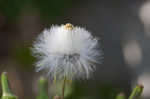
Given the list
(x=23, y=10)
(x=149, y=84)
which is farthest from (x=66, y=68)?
(x=149, y=84)

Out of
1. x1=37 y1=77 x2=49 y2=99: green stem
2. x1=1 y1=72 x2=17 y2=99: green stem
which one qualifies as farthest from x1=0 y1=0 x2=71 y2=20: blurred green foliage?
x1=1 y1=72 x2=17 y2=99: green stem

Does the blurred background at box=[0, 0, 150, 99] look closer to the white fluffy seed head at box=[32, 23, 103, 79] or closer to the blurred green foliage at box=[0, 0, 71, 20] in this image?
the blurred green foliage at box=[0, 0, 71, 20]

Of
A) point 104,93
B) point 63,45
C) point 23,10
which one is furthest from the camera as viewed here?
point 104,93

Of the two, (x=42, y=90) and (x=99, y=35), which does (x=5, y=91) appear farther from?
(x=99, y=35)

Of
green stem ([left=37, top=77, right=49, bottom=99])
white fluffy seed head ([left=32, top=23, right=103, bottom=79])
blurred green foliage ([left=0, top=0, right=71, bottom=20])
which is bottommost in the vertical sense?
green stem ([left=37, top=77, right=49, bottom=99])

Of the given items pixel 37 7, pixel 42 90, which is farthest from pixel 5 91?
pixel 37 7

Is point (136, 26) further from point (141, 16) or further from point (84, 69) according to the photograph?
point (84, 69)
